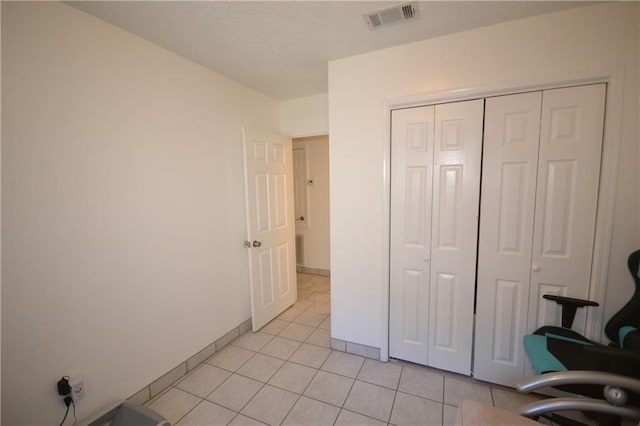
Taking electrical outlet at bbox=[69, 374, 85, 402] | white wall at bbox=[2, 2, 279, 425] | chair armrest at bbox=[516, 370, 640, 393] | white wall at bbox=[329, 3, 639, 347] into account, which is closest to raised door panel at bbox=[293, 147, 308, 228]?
white wall at bbox=[2, 2, 279, 425]

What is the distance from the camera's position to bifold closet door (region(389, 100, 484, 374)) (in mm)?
1932

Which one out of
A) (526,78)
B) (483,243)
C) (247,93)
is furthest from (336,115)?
(483,243)

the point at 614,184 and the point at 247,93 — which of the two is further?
the point at 247,93

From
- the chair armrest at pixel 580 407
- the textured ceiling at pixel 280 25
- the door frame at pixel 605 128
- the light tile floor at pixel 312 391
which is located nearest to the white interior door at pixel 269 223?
the light tile floor at pixel 312 391

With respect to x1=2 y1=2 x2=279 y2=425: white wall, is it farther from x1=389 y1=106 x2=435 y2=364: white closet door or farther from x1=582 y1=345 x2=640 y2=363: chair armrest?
x1=582 y1=345 x2=640 y2=363: chair armrest

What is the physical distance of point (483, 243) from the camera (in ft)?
6.30

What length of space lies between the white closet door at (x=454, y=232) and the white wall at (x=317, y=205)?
7.85 ft

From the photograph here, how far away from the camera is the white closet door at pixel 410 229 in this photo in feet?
6.67

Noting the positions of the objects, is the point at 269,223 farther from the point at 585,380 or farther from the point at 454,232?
the point at 585,380

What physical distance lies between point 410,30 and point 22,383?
2983mm

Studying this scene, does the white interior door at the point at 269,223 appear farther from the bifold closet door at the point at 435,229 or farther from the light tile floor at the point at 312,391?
the bifold closet door at the point at 435,229

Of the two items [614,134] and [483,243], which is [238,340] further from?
[614,134]

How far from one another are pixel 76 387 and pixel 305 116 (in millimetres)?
2909

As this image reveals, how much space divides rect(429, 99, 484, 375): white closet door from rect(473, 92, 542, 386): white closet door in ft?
0.20
